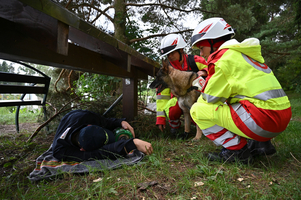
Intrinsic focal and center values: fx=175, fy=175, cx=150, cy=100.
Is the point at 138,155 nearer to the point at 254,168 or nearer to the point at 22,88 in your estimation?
the point at 254,168

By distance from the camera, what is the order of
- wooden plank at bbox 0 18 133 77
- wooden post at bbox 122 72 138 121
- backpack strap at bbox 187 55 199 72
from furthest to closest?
wooden post at bbox 122 72 138 121
backpack strap at bbox 187 55 199 72
wooden plank at bbox 0 18 133 77

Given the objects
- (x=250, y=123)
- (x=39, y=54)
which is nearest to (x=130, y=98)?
(x=39, y=54)

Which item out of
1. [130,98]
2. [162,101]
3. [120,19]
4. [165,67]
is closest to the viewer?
[165,67]

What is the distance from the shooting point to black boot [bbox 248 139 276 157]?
6.93 ft

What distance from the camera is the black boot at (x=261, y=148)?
2113mm

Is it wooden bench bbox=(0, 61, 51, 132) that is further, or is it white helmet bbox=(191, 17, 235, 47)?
wooden bench bbox=(0, 61, 51, 132)

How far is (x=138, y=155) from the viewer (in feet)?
7.77

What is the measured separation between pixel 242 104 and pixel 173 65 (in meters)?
1.92

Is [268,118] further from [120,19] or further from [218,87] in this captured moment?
[120,19]

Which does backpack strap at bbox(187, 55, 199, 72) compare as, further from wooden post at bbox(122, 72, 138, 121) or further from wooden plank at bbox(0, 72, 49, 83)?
wooden plank at bbox(0, 72, 49, 83)

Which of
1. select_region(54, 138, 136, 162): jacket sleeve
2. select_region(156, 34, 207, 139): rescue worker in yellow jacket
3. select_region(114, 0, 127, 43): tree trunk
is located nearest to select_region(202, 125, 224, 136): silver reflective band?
select_region(54, 138, 136, 162): jacket sleeve

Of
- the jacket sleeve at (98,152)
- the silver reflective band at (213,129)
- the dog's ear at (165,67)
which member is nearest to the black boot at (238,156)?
the silver reflective band at (213,129)

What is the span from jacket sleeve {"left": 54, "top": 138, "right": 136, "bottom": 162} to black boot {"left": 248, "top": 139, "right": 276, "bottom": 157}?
1543 millimetres

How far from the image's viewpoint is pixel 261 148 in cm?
214
